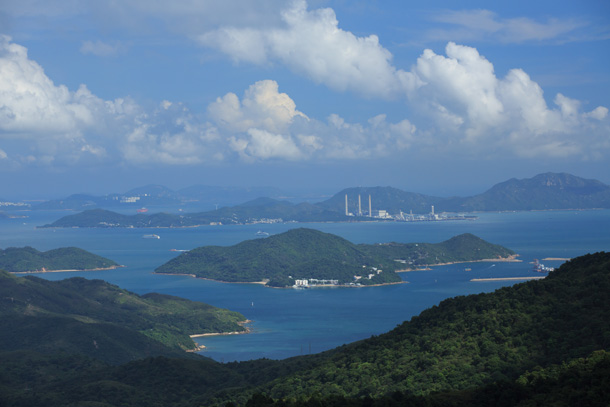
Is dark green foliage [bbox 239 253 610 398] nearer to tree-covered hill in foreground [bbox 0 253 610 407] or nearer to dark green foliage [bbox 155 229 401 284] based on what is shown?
tree-covered hill in foreground [bbox 0 253 610 407]

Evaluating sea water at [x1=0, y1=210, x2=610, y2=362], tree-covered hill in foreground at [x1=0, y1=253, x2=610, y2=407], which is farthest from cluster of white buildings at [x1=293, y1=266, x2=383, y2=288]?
tree-covered hill in foreground at [x1=0, y1=253, x2=610, y2=407]

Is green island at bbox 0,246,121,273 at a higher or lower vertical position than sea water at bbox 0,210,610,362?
higher

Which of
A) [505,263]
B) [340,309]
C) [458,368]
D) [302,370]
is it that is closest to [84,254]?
[340,309]

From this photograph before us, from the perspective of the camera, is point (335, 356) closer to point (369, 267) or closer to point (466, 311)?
point (466, 311)

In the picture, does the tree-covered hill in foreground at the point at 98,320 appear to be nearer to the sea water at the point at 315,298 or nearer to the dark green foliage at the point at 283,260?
the sea water at the point at 315,298

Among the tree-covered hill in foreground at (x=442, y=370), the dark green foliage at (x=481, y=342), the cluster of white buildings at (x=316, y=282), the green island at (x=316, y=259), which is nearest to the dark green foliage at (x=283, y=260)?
the green island at (x=316, y=259)
